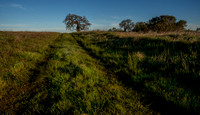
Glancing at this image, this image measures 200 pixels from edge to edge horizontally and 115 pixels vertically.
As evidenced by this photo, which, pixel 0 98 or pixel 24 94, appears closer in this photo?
pixel 0 98

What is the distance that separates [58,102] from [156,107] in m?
2.30

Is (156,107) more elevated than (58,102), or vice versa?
(58,102)

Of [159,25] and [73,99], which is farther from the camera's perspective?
[159,25]

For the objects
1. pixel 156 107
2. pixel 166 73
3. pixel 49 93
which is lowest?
pixel 156 107

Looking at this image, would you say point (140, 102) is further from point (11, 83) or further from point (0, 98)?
point (11, 83)

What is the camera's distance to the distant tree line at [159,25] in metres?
12.3

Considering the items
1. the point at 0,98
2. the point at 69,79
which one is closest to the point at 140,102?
the point at 69,79

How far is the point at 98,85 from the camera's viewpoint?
9.15ft

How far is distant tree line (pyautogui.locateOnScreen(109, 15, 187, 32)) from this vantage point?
12322 mm

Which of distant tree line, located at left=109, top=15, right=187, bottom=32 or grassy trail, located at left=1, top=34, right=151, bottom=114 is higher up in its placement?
distant tree line, located at left=109, top=15, right=187, bottom=32

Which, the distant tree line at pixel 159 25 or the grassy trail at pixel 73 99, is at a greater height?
the distant tree line at pixel 159 25

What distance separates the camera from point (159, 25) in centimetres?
1267

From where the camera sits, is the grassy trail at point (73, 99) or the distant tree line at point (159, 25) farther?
the distant tree line at point (159, 25)

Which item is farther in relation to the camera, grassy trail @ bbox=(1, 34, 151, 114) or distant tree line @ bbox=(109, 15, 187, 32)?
distant tree line @ bbox=(109, 15, 187, 32)
